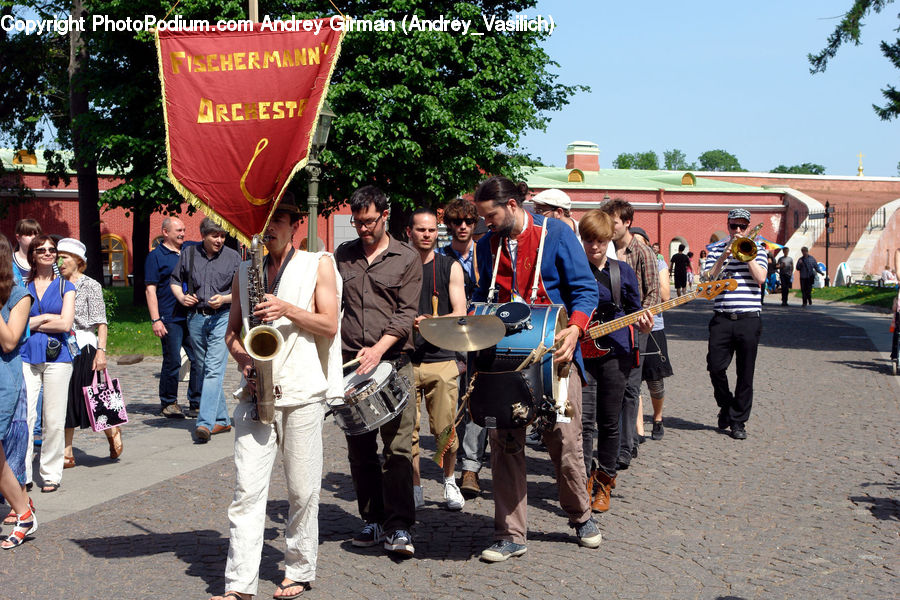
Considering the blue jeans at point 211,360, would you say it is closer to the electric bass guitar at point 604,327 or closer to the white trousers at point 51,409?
Result: the white trousers at point 51,409

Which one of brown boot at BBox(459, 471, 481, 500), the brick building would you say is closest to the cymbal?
brown boot at BBox(459, 471, 481, 500)

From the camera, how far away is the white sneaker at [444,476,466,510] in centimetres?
638

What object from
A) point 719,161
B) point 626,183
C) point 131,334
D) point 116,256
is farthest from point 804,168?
point 131,334

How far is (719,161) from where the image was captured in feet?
492

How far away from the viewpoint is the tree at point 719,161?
148 m

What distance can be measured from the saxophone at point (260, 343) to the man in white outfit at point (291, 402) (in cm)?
13

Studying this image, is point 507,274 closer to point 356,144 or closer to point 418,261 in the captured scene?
point 418,261

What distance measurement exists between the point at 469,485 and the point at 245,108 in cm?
331

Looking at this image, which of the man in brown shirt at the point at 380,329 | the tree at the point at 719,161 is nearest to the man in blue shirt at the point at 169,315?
the man in brown shirt at the point at 380,329

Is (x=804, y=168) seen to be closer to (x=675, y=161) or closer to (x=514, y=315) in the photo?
(x=675, y=161)

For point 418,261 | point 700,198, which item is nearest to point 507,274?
point 418,261

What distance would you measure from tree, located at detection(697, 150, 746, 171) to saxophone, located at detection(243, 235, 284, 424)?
150346mm

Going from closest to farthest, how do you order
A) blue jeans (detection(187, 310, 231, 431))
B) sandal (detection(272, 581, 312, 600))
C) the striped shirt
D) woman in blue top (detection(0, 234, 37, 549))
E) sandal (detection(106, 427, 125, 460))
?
sandal (detection(272, 581, 312, 600)), woman in blue top (detection(0, 234, 37, 549)), sandal (detection(106, 427, 125, 460)), blue jeans (detection(187, 310, 231, 431)), the striped shirt

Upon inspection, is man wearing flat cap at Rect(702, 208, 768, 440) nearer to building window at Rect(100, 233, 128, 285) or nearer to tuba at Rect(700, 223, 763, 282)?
tuba at Rect(700, 223, 763, 282)
